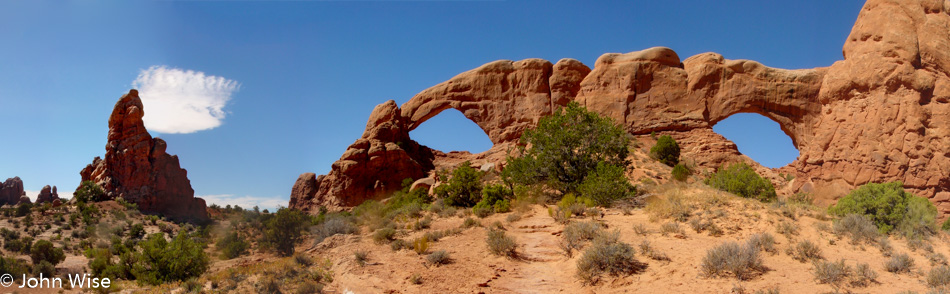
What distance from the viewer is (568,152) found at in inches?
739

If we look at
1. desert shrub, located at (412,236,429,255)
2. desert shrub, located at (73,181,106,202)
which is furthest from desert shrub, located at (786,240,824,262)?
desert shrub, located at (73,181,106,202)

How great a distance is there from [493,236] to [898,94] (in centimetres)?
2527

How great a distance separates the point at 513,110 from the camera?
35094mm

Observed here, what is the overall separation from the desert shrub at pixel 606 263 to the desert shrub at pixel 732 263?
1230mm

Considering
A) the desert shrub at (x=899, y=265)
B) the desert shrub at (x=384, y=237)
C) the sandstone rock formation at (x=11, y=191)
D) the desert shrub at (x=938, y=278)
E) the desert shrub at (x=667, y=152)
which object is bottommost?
the desert shrub at (x=938, y=278)

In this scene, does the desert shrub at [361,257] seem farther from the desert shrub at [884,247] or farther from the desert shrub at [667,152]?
the desert shrub at [667,152]

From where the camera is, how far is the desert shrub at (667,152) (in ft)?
88.6

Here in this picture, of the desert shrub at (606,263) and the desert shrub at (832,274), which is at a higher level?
the desert shrub at (606,263)

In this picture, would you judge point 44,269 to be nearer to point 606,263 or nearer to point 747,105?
point 606,263

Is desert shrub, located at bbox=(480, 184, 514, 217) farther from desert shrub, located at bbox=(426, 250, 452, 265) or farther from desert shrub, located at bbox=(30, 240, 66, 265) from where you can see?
desert shrub, located at bbox=(30, 240, 66, 265)

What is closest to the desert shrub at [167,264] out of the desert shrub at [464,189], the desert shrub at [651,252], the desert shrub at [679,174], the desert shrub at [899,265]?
the desert shrub at [464,189]

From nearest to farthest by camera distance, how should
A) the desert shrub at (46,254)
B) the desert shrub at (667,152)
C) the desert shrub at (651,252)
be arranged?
1. the desert shrub at (651,252)
2. the desert shrub at (46,254)
3. the desert shrub at (667,152)

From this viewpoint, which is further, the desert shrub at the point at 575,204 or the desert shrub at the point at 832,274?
the desert shrub at the point at 575,204

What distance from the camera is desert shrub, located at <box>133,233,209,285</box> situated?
1150 cm
